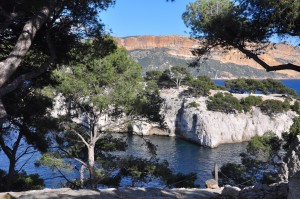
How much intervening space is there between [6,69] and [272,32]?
487 cm

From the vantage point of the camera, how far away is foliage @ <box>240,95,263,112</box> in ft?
163

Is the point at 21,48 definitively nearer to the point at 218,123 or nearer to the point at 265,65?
the point at 265,65

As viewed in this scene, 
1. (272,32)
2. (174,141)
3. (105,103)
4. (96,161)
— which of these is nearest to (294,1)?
(272,32)

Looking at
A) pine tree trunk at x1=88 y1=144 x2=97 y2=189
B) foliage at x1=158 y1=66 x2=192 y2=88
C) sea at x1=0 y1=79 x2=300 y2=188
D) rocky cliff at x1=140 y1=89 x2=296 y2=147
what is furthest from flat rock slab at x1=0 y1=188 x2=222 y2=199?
foliage at x1=158 y1=66 x2=192 y2=88

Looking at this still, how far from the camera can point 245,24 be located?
6211 millimetres

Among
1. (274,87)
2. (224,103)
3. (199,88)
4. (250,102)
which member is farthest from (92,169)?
(274,87)

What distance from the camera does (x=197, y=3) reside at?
776 cm

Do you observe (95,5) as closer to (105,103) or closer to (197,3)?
(197,3)

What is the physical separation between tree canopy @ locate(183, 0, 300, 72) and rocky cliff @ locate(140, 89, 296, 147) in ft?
130

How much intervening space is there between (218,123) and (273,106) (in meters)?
9.49

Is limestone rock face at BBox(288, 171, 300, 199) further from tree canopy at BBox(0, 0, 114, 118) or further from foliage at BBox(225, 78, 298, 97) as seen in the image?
foliage at BBox(225, 78, 298, 97)

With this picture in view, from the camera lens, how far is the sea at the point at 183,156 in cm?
2789

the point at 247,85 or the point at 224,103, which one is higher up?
the point at 247,85

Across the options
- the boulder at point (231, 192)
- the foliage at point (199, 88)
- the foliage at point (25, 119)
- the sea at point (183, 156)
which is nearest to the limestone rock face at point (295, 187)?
the boulder at point (231, 192)
